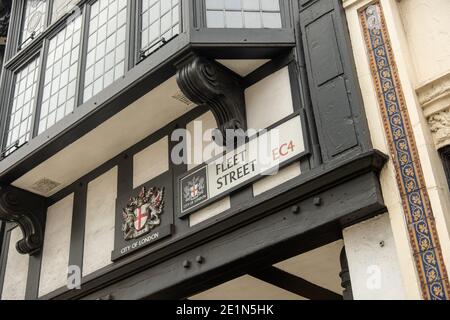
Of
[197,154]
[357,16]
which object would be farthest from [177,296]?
[357,16]

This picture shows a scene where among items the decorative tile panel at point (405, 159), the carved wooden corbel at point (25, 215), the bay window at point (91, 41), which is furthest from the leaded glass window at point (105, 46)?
the decorative tile panel at point (405, 159)

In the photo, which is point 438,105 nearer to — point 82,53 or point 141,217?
point 141,217

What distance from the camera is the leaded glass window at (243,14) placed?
7.96m

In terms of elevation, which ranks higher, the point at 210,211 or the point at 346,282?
the point at 210,211

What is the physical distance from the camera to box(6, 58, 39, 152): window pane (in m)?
10.2

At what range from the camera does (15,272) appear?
33.9 feet

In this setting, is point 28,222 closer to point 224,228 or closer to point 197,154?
point 197,154

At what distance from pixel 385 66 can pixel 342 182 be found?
130cm

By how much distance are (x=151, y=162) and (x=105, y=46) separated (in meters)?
1.73

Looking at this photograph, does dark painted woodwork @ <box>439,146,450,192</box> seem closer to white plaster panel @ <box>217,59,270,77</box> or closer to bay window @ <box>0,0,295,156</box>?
bay window @ <box>0,0,295,156</box>

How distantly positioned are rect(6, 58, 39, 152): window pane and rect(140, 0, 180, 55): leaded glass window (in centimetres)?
239

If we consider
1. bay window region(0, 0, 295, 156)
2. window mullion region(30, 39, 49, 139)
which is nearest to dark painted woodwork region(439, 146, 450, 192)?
bay window region(0, 0, 295, 156)

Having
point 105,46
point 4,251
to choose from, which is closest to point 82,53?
point 105,46

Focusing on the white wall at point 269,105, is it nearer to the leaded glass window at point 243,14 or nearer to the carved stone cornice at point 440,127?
the leaded glass window at point 243,14
